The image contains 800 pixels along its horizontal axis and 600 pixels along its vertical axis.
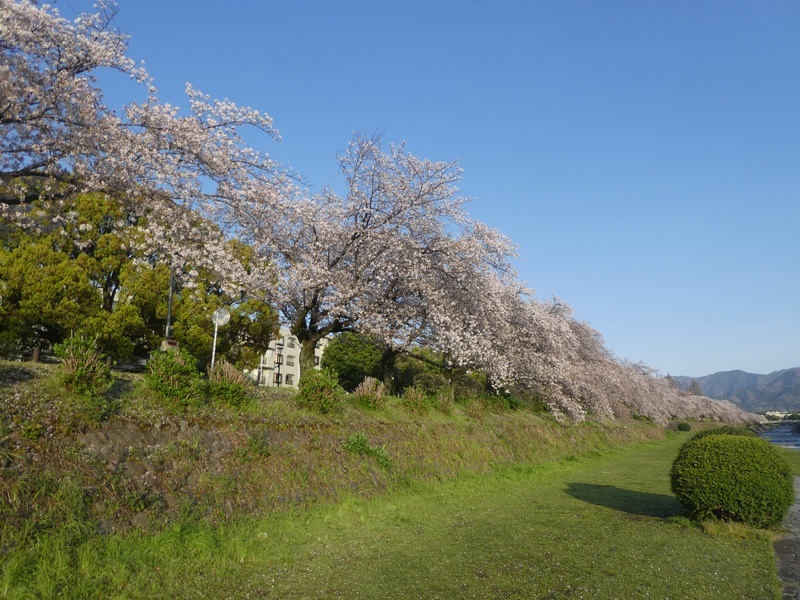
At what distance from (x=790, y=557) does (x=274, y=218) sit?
13.7 metres

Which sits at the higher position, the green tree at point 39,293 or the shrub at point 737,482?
the green tree at point 39,293

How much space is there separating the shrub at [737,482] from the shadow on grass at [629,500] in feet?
3.73

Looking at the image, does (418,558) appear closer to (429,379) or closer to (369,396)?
(369,396)

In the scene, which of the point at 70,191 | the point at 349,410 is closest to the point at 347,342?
the point at 349,410

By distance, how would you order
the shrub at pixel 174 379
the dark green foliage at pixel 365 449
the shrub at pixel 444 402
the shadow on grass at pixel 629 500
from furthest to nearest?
the shrub at pixel 444 402 → the dark green foliage at pixel 365 449 → the shadow on grass at pixel 629 500 → the shrub at pixel 174 379

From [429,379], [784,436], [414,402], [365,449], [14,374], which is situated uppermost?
[429,379]

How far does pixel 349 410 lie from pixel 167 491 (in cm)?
743

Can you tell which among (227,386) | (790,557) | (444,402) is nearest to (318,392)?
(227,386)

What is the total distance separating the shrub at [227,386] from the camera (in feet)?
39.2

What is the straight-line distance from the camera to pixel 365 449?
13.1 meters

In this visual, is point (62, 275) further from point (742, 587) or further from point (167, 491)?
point (742, 587)

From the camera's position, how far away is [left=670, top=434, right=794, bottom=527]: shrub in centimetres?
1004

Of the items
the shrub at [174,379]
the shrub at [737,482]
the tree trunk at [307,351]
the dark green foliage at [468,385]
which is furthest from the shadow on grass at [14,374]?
the dark green foliage at [468,385]

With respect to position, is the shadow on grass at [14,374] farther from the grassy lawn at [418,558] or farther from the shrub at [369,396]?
the shrub at [369,396]
